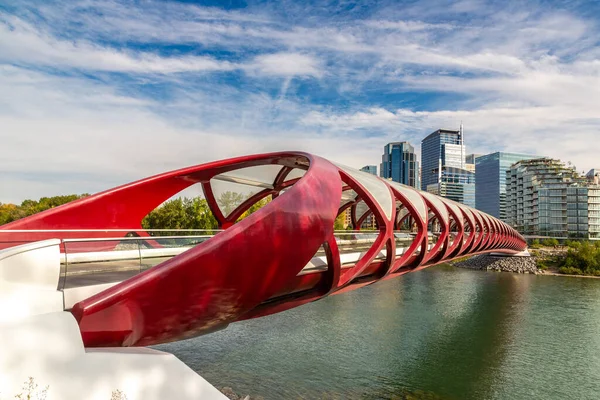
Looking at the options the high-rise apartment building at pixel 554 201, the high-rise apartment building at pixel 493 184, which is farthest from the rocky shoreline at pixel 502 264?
the high-rise apartment building at pixel 493 184

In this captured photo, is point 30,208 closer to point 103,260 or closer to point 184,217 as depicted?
point 184,217

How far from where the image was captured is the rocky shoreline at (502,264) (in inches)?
1885

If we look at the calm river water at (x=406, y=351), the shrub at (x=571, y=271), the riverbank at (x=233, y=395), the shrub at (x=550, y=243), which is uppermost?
the shrub at (x=550, y=243)

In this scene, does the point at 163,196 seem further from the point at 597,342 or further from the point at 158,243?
the point at 597,342

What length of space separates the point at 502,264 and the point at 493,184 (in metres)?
78.3

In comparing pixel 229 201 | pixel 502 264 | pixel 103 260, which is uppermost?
pixel 229 201

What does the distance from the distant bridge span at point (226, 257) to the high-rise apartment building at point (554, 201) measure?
7121 centimetres

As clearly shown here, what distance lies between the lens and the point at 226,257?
5.68 metres

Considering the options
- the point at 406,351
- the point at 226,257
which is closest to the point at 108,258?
the point at 226,257

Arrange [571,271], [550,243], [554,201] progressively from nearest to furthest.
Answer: [571,271] → [550,243] → [554,201]

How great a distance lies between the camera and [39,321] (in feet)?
14.1

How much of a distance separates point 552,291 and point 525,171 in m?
53.3

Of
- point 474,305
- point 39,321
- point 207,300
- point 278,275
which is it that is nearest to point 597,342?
point 474,305

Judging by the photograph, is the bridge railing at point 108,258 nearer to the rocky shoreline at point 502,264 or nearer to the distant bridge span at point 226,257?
the distant bridge span at point 226,257
